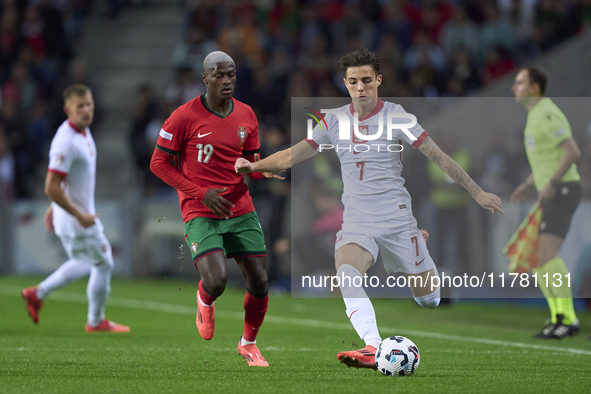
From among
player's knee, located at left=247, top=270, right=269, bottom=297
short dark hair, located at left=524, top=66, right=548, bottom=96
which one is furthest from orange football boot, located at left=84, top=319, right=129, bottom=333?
short dark hair, located at left=524, top=66, right=548, bottom=96

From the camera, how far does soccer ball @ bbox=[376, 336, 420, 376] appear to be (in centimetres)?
561

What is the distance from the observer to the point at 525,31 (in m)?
15.2

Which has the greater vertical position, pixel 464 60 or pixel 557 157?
pixel 464 60

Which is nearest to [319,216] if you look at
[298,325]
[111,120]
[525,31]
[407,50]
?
[298,325]

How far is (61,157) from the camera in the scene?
8.27 meters

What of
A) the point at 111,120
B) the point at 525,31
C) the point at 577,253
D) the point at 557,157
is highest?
the point at 525,31

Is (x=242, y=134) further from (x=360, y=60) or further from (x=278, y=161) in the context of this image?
(x=360, y=60)

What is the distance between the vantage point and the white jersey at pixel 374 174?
606 cm

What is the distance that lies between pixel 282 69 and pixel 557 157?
26.1 feet

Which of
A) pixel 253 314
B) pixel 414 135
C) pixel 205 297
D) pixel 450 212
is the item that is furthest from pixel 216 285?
pixel 450 212

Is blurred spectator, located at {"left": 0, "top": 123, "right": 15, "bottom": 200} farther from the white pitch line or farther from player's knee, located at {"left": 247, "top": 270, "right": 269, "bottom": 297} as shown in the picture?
player's knee, located at {"left": 247, "top": 270, "right": 269, "bottom": 297}

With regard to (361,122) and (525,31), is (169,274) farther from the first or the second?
(361,122)

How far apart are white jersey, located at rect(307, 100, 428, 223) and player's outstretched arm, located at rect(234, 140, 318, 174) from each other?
29 cm

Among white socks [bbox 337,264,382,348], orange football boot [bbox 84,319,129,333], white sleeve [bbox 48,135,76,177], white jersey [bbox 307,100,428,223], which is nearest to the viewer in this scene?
white socks [bbox 337,264,382,348]
